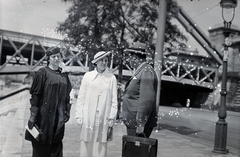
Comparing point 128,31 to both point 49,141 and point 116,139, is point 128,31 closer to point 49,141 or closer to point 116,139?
point 49,141

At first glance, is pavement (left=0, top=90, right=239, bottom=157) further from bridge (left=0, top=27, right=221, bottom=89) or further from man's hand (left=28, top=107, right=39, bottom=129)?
bridge (left=0, top=27, right=221, bottom=89)

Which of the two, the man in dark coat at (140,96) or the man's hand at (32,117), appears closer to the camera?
the man's hand at (32,117)

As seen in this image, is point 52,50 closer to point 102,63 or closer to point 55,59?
point 55,59

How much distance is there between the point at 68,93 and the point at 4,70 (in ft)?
2.39

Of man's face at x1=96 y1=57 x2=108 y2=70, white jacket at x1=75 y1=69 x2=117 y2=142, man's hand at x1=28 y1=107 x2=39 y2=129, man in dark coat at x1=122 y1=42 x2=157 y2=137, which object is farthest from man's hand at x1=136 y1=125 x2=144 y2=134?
man's hand at x1=28 y1=107 x2=39 y2=129

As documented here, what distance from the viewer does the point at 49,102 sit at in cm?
294

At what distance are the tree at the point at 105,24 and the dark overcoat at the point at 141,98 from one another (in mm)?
434

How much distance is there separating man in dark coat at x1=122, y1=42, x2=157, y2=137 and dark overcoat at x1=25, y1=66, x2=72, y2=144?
0.76 m

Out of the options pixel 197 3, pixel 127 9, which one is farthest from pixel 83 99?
pixel 197 3

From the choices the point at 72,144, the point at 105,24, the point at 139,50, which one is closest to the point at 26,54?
the point at 105,24

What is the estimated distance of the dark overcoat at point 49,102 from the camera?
9.52 feet

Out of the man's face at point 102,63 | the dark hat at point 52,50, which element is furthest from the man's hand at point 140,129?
the dark hat at point 52,50

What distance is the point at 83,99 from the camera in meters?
3.04

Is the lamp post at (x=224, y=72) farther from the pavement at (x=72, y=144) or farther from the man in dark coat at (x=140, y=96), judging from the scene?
the man in dark coat at (x=140, y=96)
